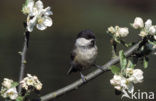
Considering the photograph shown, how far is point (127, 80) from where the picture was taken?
213 centimetres

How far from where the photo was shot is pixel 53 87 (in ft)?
34.4

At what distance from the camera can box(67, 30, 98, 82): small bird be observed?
3.65m

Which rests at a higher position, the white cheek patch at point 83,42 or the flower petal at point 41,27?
the white cheek patch at point 83,42

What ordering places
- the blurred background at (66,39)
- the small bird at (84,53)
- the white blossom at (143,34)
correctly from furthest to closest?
the blurred background at (66,39), the small bird at (84,53), the white blossom at (143,34)

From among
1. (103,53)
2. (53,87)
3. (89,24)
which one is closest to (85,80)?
(53,87)

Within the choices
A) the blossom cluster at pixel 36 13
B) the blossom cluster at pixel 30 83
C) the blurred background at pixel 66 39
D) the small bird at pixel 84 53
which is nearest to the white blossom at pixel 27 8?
the blossom cluster at pixel 36 13

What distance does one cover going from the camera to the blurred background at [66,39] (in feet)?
35.8

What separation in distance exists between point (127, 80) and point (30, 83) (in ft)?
1.23

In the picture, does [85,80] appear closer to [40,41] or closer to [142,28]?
[142,28]

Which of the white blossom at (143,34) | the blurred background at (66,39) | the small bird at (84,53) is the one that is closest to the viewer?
the white blossom at (143,34)

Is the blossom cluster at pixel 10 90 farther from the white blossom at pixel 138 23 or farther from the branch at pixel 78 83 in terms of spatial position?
the white blossom at pixel 138 23

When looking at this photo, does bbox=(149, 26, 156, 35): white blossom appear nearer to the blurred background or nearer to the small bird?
the small bird

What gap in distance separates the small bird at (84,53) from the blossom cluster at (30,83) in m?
1.37

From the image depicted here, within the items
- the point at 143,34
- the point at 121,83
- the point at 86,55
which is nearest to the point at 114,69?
the point at 121,83
